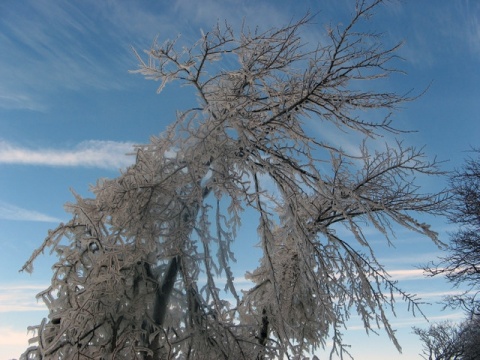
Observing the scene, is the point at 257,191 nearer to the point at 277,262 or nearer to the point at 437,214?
the point at 277,262

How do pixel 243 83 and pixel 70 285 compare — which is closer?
pixel 70 285

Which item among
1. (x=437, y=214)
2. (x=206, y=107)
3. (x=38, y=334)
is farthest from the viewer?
(x=437, y=214)

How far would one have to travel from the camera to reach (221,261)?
206 inches

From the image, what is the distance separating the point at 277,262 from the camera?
8.49 m

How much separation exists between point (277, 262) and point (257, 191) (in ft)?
9.36

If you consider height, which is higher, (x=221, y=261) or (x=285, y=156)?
(x=285, y=156)

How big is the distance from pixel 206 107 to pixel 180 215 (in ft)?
4.75

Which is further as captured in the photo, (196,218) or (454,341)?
(454,341)

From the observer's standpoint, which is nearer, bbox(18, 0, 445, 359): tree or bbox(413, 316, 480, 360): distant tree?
bbox(18, 0, 445, 359): tree

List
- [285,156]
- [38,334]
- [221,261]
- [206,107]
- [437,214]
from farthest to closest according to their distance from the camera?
1. [437,214]
2. [285,156]
3. [206,107]
4. [221,261]
5. [38,334]

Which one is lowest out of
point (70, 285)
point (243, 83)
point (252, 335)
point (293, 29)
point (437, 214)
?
point (252, 335)

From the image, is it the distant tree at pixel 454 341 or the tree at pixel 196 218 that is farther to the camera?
the distant tree at pixel 454 341

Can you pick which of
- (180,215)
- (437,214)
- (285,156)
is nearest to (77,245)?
(180,215)

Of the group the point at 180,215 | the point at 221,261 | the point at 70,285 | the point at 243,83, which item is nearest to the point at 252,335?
the point at 221,261
